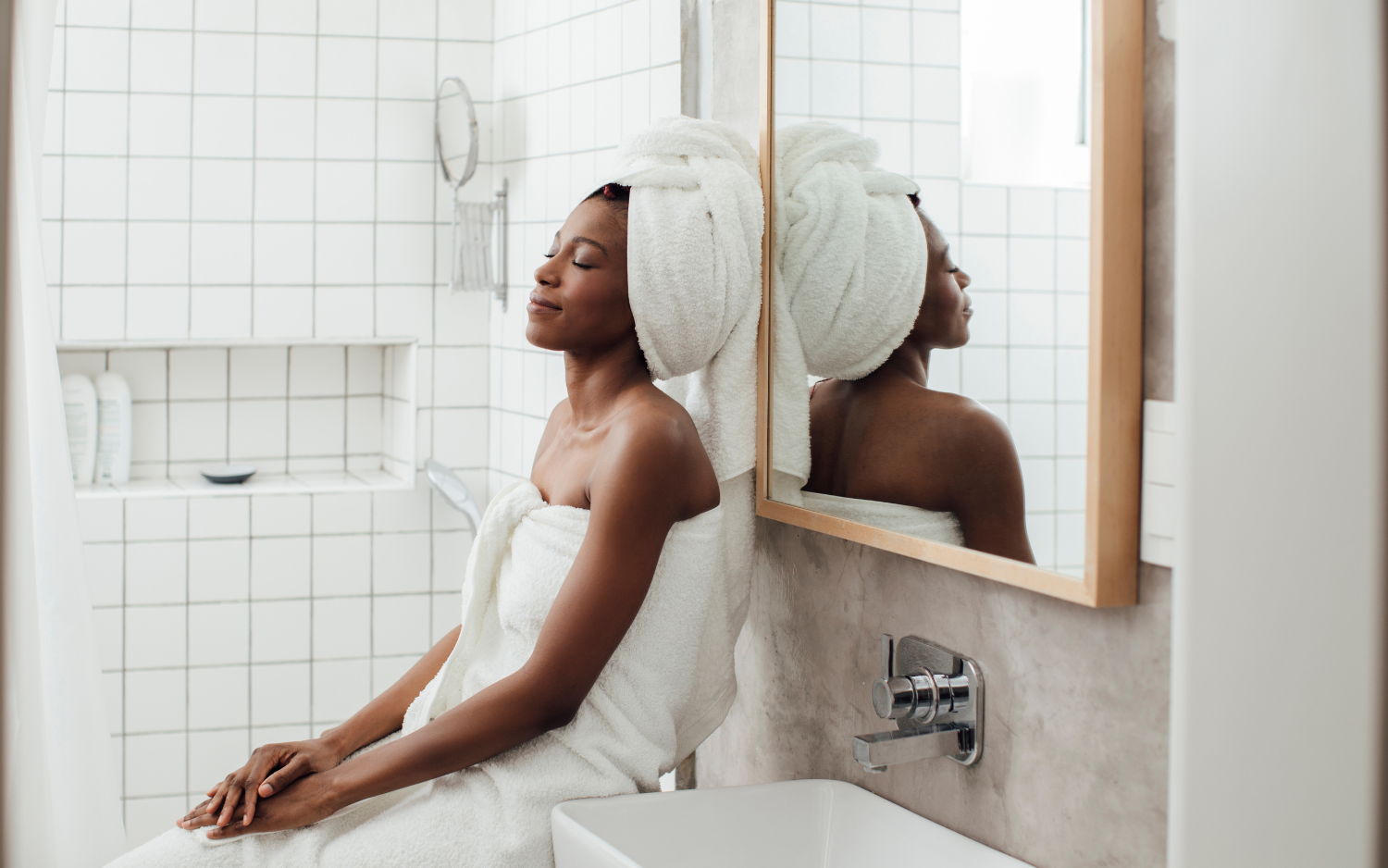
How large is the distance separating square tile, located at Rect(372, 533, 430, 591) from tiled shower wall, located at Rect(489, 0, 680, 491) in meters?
0.25

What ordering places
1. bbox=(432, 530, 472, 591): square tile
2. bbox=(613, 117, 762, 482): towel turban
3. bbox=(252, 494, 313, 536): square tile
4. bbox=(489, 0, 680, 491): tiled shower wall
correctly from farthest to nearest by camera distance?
bbox=(432, 530, 472, 591): square tile → bbox=(252, 494, 313, 536): square tile → bbox=(489, 0, 680, 491): tiled shower wall → bbox=(613, 117, 762, 482): towel turban

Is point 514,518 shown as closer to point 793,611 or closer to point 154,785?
point 793,611

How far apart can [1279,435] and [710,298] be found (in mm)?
883

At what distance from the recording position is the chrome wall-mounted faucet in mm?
912

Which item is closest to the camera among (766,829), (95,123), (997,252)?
(997,252)

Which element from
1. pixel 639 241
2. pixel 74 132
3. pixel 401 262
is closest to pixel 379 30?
pixel 401 262

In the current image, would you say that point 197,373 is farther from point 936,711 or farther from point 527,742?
point 936,711

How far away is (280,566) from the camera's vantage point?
2.32 m

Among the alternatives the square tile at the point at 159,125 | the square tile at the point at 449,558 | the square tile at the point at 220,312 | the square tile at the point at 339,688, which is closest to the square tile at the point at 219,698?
the square tile at the point at 339,688

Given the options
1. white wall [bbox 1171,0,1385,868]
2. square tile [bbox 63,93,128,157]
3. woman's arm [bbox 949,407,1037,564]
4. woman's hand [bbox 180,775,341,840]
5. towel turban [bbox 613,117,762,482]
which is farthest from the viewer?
square tile [bbox 63,93,128,157]

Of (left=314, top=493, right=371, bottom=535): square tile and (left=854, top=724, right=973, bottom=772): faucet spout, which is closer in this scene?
(left=854, top=724, right=973, bottom=772): faucet spout

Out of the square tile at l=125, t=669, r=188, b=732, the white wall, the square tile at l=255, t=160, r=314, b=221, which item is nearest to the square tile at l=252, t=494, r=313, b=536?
the square tile at l=125, t=669, r=188, b=732

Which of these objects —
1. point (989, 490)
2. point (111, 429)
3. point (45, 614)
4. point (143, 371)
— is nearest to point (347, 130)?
point (143, 371)

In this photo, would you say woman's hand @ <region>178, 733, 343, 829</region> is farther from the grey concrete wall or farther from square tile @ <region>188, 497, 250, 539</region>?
square tile @ <region>188, 497, 250, 539</region>
